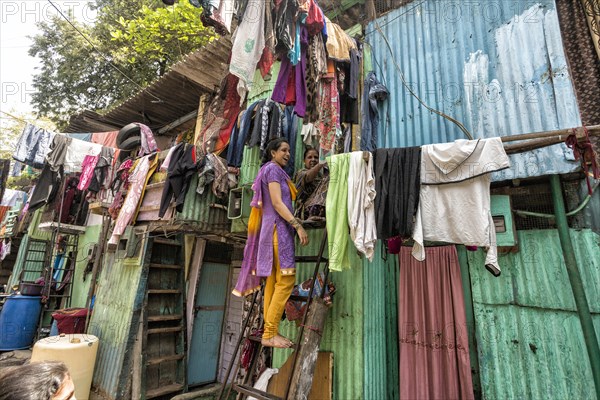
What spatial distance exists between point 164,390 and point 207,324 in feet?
5.26

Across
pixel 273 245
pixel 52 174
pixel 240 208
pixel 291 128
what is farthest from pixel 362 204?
pixel 52 174

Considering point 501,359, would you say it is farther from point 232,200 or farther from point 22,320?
point 22,320

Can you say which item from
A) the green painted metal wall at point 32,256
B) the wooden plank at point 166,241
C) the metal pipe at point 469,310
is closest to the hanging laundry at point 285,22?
the metal pipe at point 469,310

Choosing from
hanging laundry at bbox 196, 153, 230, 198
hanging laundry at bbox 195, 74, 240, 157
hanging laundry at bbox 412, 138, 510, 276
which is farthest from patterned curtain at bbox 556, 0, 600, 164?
hanging laundry at bbox 196, 153, 230, 198

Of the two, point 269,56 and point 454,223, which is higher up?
point 269,56

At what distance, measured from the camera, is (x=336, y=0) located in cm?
606

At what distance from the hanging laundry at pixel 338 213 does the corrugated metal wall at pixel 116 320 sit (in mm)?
4591

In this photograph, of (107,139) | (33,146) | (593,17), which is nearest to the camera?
(593,17)

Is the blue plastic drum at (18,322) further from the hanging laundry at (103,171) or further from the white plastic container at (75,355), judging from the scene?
the white plastic container at (75,355)

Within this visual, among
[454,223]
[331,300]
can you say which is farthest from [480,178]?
[331,300]

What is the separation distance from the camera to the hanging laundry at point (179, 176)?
545 cm

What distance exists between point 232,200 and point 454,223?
3.76 meters

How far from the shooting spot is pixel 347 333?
3.56 m

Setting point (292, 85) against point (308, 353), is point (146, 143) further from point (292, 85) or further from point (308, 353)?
point (308, 353)
